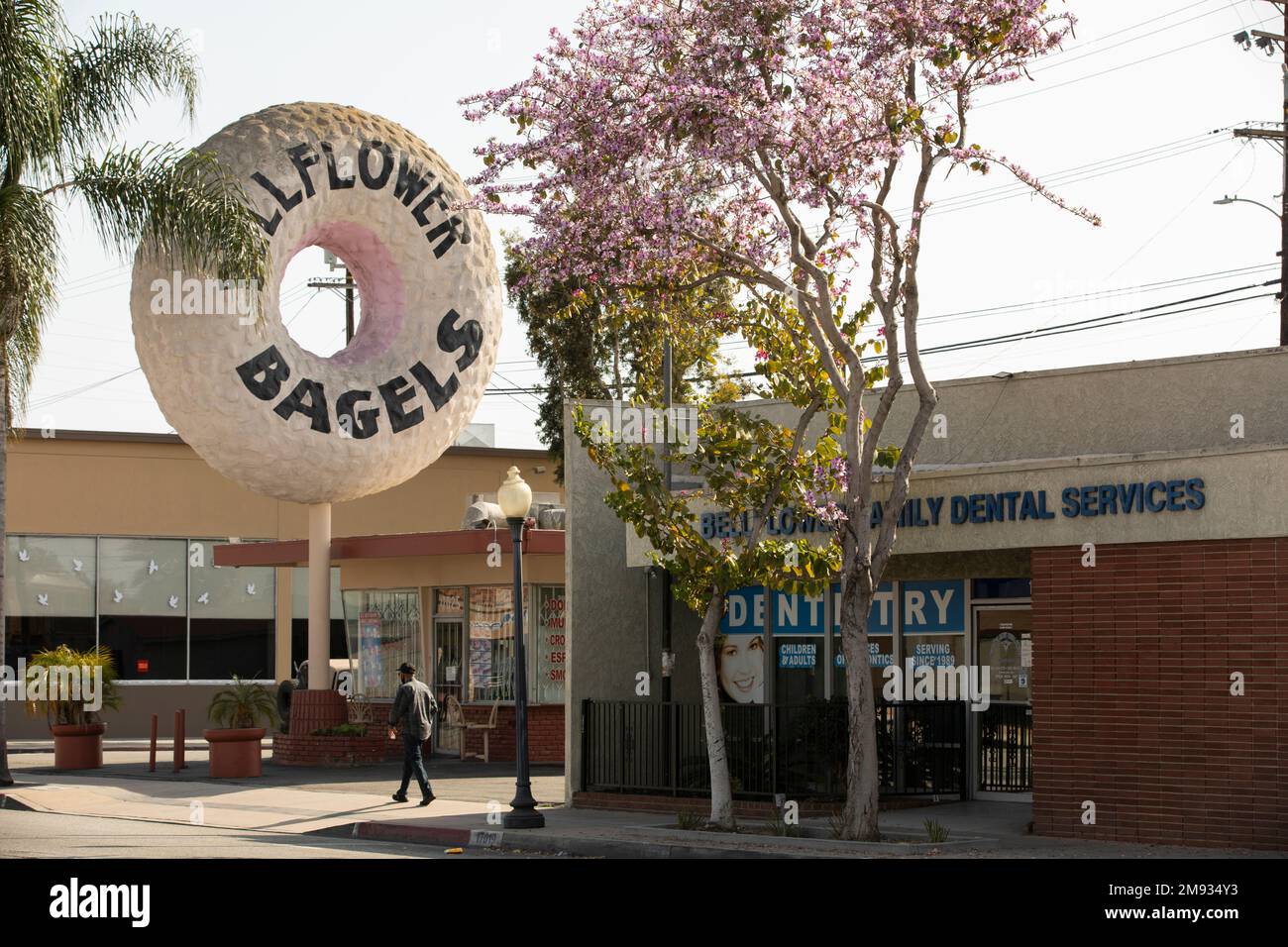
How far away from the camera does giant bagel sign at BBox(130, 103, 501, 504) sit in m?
22.0

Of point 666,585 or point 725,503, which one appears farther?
point 666,585

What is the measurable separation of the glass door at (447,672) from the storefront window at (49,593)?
12273 mm

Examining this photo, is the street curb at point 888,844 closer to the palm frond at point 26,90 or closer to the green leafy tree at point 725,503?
the green leafy tree at point 725,503

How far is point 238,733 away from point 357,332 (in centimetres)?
588

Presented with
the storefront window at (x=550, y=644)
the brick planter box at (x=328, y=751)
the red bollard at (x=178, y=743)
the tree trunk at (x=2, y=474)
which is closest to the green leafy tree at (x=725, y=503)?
the tree trunk at (x=2, y=474)

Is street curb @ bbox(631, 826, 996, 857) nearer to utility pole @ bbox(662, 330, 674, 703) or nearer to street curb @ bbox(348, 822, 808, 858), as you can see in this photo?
street curb @ bbox(348, 822, 808, 858)

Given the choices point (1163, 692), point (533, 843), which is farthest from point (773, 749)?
point (1163, 692)

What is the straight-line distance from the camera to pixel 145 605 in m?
40.2

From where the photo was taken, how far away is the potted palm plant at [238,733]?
81.5 ft

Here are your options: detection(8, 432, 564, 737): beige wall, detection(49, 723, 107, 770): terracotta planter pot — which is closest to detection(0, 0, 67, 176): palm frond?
detection(49, 723, 107, 770): terracotta planter pot

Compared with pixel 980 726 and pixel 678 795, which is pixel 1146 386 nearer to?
pixel 980 726

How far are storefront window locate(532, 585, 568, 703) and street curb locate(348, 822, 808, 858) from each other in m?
11.1

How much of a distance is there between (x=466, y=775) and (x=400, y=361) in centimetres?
618

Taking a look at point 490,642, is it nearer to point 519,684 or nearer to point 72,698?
point 72,698
